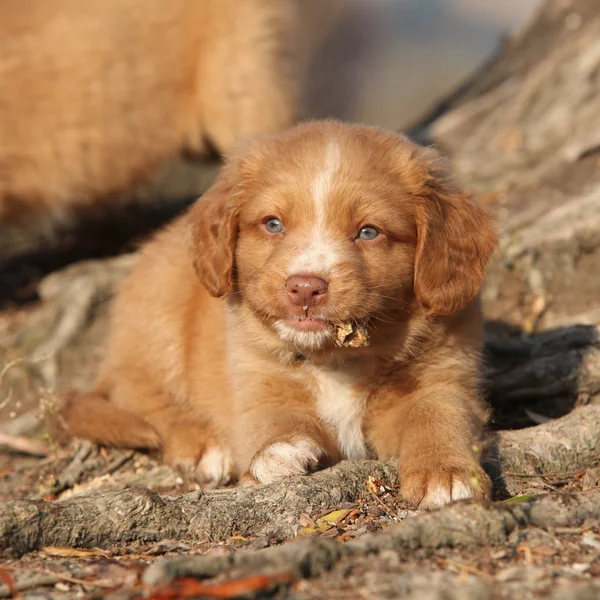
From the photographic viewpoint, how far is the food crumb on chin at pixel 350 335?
11.3 feet

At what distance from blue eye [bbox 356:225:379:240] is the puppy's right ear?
2.08 ft

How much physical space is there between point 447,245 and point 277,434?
1.10 meters

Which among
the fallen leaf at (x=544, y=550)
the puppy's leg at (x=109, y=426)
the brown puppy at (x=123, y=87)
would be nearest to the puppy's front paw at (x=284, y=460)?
the fallen leaf at (x=544, y=550)

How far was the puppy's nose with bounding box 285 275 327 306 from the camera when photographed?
330cm

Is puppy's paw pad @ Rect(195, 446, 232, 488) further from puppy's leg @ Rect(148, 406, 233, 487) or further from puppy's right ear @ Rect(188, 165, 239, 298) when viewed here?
puppy's right ear @ Rect(188, 165, 239, 298)

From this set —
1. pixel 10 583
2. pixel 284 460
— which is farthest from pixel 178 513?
pixel 10 583

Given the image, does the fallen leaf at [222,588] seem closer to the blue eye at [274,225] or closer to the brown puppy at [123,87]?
the blue eye at [274,225]

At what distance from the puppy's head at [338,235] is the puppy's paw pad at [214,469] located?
1.01 m

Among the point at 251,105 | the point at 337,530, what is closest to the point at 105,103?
the point at 251,105

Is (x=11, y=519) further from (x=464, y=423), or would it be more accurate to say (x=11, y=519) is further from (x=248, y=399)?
(x=464, y=423)

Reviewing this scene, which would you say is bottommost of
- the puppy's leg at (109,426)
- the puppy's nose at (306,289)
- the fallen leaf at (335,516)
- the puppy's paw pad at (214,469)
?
the puppy's paw pad at (214,469)

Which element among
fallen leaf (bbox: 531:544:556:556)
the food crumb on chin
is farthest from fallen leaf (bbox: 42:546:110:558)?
fallen leaf (bbox: 531:544:556:556)

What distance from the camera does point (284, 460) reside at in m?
3.44

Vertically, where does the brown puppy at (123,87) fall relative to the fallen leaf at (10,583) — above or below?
above
